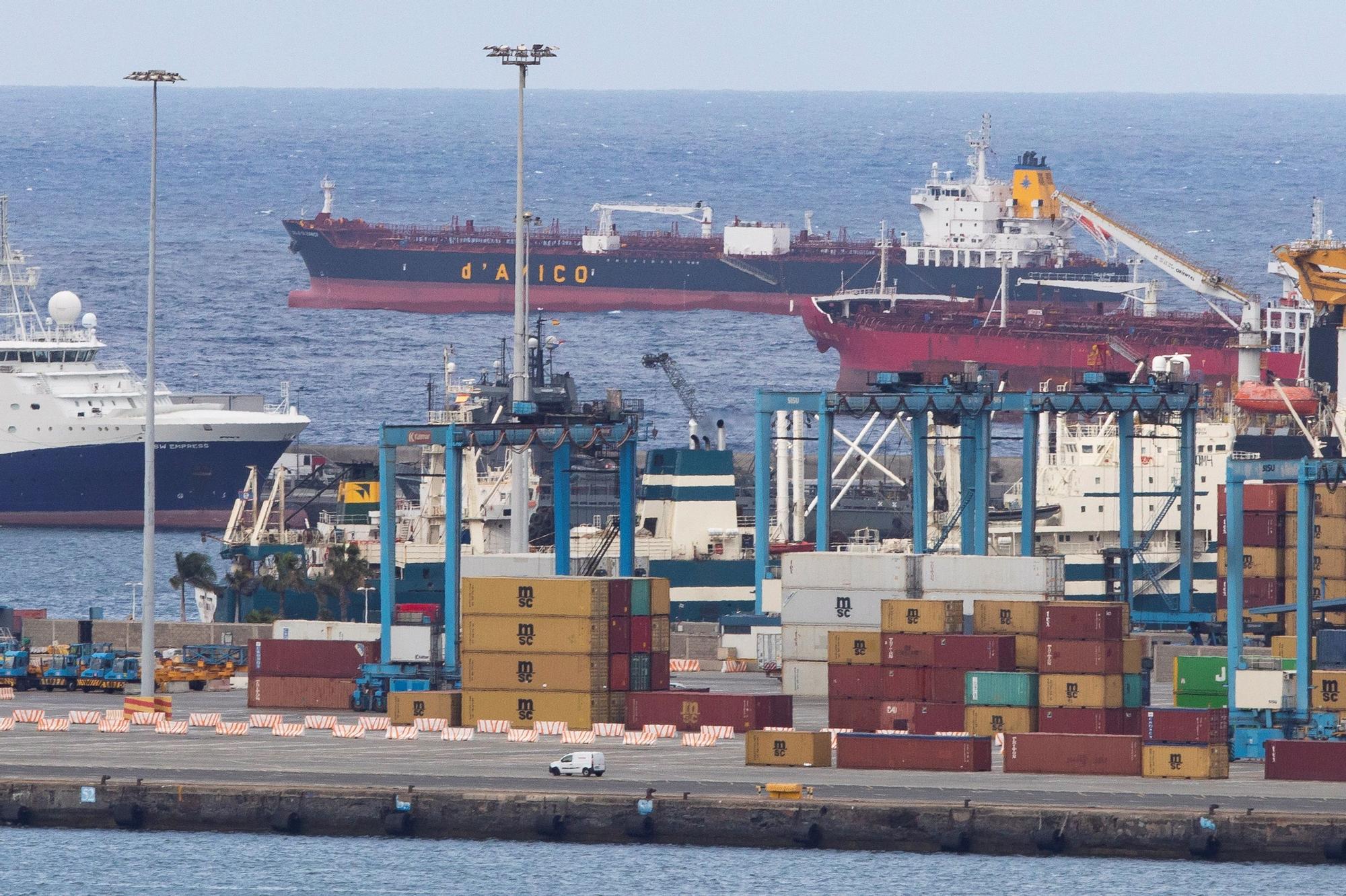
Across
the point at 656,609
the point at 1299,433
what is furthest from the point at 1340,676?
the point at 1299,433

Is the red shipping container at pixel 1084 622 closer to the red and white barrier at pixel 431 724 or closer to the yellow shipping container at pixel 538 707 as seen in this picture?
the yellow shipping container at pixel 538 707

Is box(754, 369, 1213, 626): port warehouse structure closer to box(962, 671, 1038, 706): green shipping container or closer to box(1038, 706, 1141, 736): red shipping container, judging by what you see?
box(962, 671, 1038, 706): green shipping container

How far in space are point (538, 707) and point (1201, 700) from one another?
40.5 feet

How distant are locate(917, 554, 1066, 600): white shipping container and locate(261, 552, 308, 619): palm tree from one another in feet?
66.5

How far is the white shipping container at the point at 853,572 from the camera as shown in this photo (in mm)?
59750

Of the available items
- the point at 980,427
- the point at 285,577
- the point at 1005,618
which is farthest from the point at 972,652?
the point at 285,577

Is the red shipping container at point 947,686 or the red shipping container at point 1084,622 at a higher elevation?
the red shipping container at point 1084,622

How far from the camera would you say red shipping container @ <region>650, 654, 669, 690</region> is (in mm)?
55281

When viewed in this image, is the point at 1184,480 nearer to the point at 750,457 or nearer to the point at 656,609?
the point at 656,609

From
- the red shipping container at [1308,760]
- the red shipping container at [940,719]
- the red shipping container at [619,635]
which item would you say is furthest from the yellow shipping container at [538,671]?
the red shipping container at [1308,760]

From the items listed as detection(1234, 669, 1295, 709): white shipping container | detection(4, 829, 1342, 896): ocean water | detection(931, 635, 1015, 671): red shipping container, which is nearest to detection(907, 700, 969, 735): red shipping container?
detection(931, 635, 1015, 671): red shipping container

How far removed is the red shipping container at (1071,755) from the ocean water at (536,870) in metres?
5.54

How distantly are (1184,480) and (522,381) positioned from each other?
17.7 m

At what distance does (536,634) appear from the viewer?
54562mm
